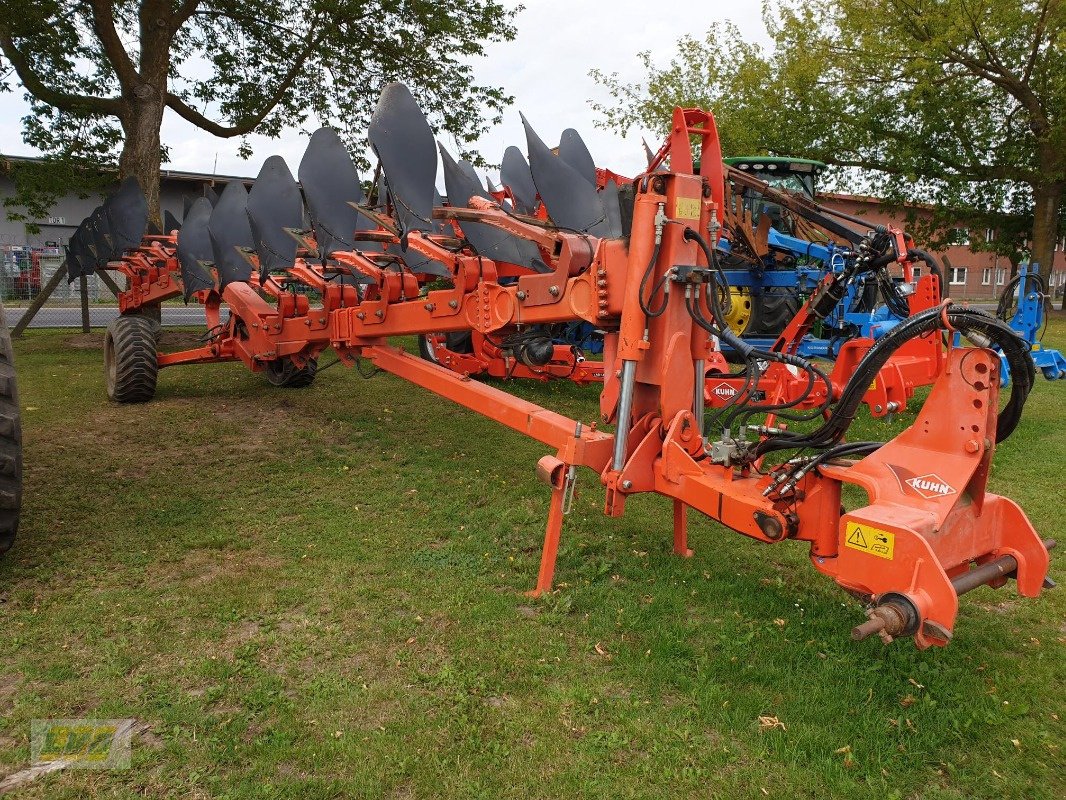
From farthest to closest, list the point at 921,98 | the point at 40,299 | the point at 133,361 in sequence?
the point at 921,98
the point at 40,299
the point at 133,361

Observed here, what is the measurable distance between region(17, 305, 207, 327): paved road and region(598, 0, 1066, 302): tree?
14.4 m

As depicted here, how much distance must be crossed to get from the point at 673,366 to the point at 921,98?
61.8 feet

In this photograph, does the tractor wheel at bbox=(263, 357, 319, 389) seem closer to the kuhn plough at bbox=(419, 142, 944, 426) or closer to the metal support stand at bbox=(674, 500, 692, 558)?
the kuhn plough at bbox=(419, 142, 944, 426)

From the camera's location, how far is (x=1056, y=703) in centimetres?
296

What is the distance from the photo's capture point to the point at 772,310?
979 centimetres

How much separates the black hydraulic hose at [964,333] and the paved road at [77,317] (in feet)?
55.8

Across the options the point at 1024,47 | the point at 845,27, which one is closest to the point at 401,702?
the point at 845,27

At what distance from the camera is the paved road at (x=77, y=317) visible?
56.4 ft

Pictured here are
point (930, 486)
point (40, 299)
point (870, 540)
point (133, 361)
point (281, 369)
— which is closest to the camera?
point (870, 540)

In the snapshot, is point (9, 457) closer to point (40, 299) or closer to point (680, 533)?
point (680, 533)

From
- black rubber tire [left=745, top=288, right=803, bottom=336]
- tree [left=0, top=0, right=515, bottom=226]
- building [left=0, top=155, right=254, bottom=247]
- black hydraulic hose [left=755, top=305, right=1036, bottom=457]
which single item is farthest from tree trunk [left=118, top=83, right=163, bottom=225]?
building [left=0, top=155, right=254, bottom=247]

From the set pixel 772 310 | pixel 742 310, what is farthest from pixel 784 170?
pixel 742 310

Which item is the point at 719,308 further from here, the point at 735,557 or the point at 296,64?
the point at 296,64

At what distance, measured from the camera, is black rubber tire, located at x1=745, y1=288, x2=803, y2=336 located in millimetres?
9766
